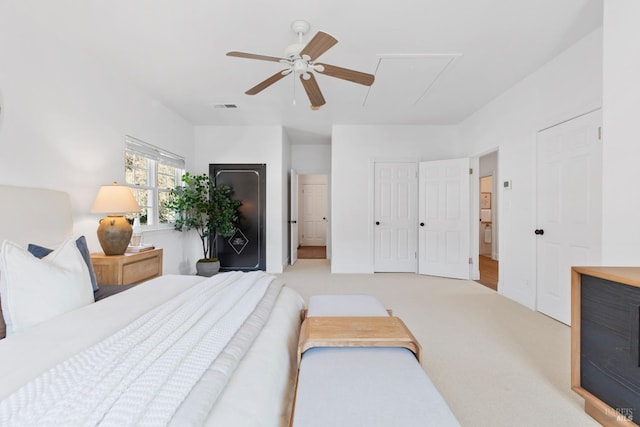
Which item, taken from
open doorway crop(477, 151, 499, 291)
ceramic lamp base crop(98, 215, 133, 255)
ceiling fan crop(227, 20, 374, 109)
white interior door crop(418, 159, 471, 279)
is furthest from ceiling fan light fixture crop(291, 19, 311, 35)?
open doorway crop(477, 151, 499, 291)

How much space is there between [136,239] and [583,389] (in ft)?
12.3

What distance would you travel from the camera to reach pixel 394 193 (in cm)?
504

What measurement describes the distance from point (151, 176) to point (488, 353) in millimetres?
4328

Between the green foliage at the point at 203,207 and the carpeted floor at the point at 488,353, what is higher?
the green foliage at the point at 203,207

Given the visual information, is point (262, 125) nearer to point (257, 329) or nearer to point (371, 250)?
point (371, 250)

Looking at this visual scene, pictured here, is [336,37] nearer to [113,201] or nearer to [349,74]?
[349,74]

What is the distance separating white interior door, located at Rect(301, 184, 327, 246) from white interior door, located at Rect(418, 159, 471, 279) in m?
4.09

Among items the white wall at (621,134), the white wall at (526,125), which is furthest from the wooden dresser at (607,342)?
the white wall at (526,125)

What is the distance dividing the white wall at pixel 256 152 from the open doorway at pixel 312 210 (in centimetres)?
352

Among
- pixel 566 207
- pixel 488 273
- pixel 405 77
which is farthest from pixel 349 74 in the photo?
pixel 488 273

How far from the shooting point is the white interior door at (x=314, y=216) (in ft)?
28.4

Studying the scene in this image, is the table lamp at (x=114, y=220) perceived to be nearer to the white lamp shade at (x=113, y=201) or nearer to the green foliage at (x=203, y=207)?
the white lamp shade at (x=113, y=201)

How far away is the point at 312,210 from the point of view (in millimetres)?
8688

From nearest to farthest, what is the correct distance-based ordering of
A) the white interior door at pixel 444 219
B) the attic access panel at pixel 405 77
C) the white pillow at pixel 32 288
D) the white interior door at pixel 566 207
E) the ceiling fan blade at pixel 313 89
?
the white pillow at pixel 32 288 → the ceiling fan blade at pixel 313 89 → the white interior door at pixel 566 207 → the attic access panel at pixel 405 77 → the white interior door at pixel 444 219
